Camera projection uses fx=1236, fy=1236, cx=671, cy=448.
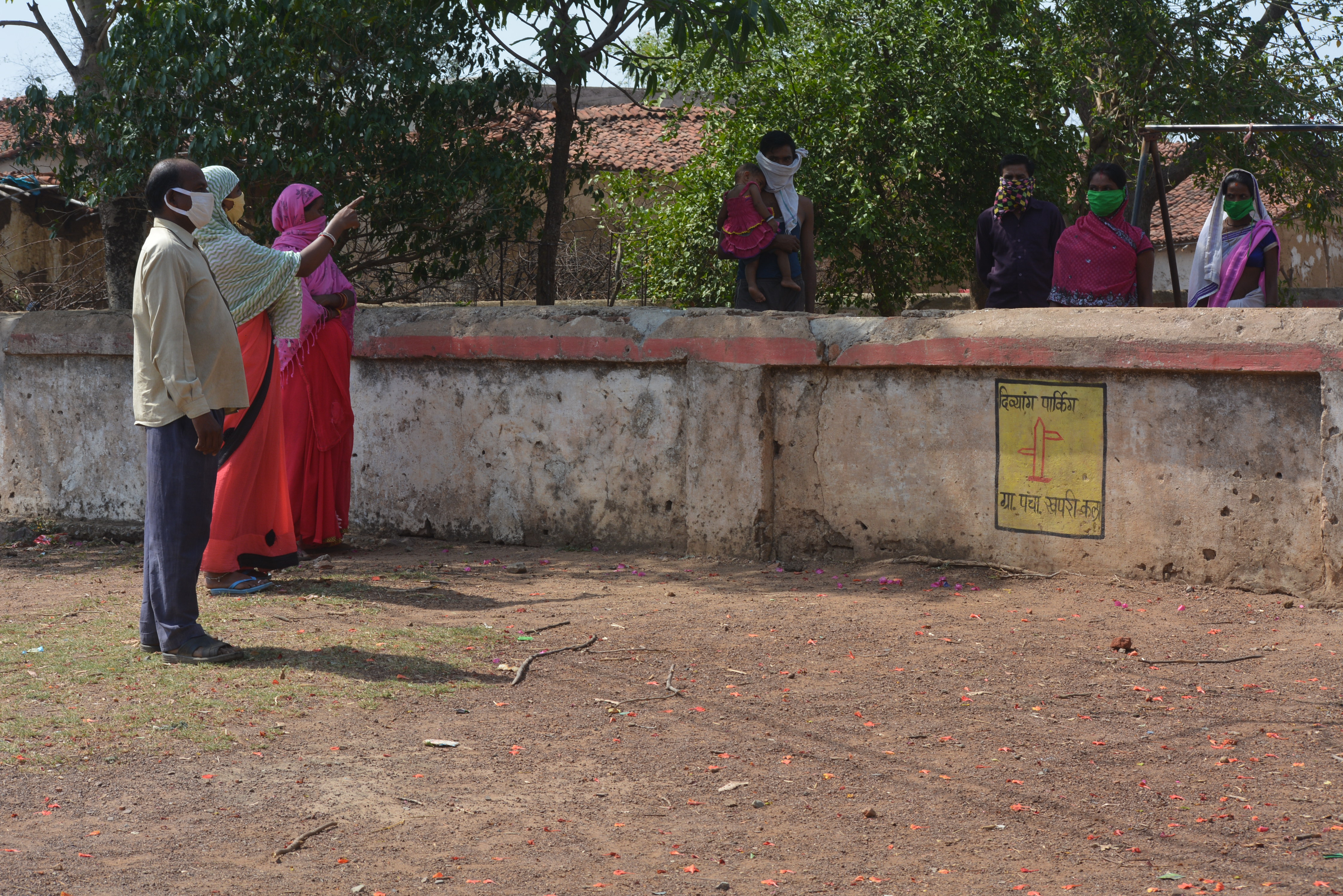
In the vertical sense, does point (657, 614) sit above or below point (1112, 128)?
below

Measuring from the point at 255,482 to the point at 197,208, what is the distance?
1.32 meters

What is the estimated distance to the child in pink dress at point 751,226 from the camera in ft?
21.0

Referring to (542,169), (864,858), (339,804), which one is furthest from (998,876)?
(542,169)

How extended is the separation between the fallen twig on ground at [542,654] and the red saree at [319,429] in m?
2.01

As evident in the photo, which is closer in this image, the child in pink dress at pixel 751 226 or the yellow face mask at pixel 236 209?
the yellow face mask at pixel 236 209

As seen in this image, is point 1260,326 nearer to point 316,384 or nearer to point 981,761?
point 981,761

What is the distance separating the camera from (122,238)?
8445 millimetres

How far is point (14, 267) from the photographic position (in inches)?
572

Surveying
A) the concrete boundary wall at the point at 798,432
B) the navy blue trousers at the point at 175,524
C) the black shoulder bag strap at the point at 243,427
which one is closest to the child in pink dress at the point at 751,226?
the concrete boundary wall at the point at 798,432

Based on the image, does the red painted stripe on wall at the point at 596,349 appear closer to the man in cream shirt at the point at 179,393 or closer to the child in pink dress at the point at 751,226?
the child in pink dress at the point at 751,226

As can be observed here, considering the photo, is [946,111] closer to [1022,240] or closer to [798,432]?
[1022,240]

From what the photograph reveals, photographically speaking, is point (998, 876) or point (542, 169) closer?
point (998, 876)

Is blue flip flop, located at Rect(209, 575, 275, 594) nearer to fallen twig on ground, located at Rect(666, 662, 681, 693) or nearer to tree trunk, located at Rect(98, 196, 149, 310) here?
fallen twig on ground, located at Rect(666, 662, 681, 693)

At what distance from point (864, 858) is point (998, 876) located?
0.94 feet
